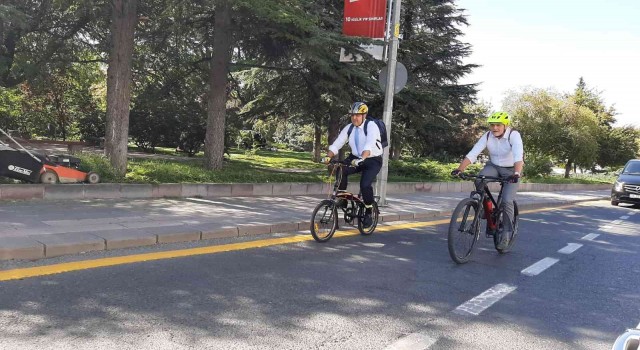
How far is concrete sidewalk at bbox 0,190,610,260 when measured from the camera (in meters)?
5.39

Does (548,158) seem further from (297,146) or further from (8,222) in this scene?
(8,222)

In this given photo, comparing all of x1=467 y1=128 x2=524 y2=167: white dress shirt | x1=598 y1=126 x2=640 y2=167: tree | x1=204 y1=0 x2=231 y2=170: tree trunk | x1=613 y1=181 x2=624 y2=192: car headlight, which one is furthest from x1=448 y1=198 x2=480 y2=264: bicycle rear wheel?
x1=598 y1=126 x2=640 y2=167: tree

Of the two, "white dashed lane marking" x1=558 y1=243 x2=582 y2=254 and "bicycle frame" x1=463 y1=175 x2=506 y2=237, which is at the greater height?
"bicycle frame" x1=463 y1=175 x2=506 y2=237

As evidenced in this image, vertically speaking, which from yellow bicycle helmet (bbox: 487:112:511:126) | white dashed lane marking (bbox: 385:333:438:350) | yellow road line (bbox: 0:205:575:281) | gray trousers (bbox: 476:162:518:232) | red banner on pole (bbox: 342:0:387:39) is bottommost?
white dashed lane marking (bbox: 385:333:438:350)

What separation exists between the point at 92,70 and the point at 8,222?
45.8 ft

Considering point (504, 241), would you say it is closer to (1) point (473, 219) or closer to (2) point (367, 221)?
(1) point (473, 219)

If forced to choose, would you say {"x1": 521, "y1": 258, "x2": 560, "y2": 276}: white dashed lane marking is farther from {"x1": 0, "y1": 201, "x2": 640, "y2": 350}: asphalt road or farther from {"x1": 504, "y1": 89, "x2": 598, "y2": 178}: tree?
{"x1": 504, "y1": 89, "x2": 598, "y2": 178}: tree

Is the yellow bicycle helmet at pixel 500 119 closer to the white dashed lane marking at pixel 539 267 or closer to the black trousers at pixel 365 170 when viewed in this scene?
the black trousers at pixel 365 170

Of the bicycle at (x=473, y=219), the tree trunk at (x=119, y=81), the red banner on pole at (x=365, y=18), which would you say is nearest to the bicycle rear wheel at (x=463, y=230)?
the bicycle at (x=473, y=219)

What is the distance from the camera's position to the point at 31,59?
12.7 metres

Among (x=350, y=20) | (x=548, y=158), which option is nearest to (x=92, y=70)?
(x=350, y=20)

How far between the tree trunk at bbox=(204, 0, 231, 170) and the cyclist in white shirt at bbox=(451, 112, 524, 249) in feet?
25.0

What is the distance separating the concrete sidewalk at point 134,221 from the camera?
5395mm

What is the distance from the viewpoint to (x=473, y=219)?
6.21m
